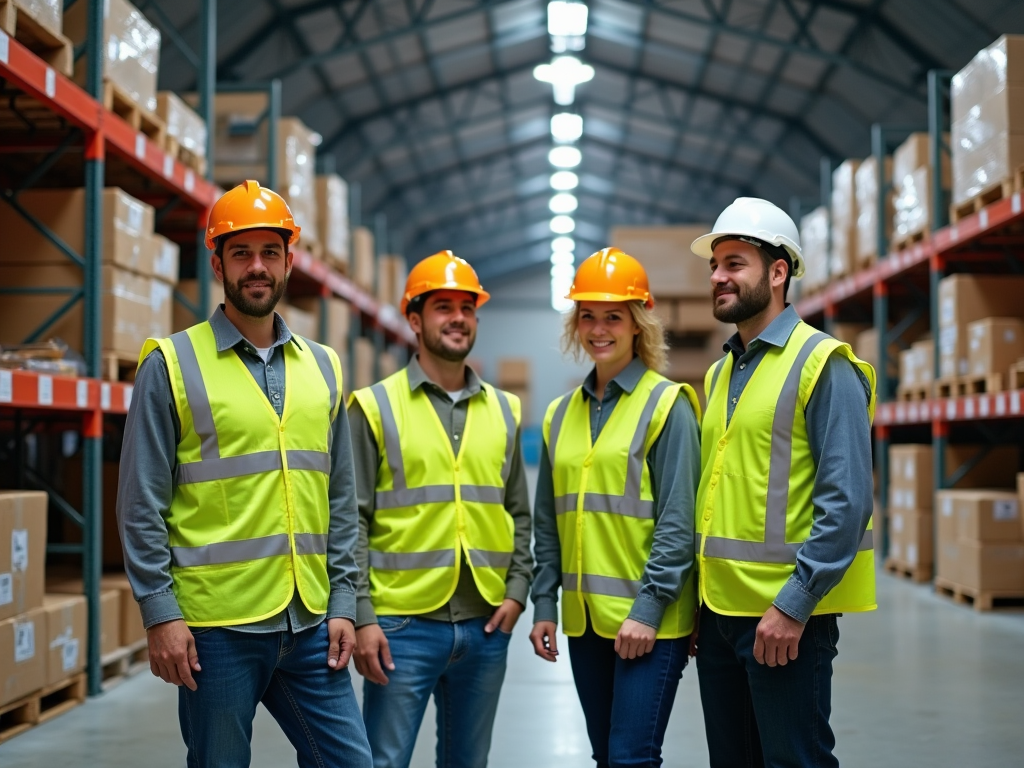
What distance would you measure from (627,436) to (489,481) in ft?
1.61

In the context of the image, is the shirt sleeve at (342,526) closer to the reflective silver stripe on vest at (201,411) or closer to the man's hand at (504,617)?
the reflective silver stripe on vest at (201,411)

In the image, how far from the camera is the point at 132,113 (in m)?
5.98

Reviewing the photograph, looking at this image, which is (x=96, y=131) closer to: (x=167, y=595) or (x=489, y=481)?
(x=489, y=481)

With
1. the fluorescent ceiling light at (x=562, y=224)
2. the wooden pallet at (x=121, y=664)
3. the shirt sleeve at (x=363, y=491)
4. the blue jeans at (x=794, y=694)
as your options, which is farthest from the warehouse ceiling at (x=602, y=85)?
the blue jeans at (x=794, y=694)

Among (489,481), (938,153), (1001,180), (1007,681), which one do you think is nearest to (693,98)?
(938,153)

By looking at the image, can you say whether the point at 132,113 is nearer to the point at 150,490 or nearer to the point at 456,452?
the point at 456,452

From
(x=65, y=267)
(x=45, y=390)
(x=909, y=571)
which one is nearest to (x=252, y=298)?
(x=45, y=390)

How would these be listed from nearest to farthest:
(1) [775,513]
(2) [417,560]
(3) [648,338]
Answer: (1) [775,513], (2) [417,560], (3) [648,338]

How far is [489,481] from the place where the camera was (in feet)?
10.3

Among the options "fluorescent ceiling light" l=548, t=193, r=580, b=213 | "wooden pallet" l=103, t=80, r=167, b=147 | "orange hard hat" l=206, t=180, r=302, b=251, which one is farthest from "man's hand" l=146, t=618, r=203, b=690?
"fluorescent ceiling light" l=548, t=193, r=580, b=213

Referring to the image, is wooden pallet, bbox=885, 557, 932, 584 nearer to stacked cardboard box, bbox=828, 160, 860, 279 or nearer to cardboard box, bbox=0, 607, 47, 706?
stacked cardboard box, bbox=828, 160, 860, 279

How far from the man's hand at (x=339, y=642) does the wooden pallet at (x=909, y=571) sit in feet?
26.7

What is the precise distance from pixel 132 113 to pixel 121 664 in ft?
10.3

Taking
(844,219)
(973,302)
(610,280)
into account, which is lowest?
(610,280)
